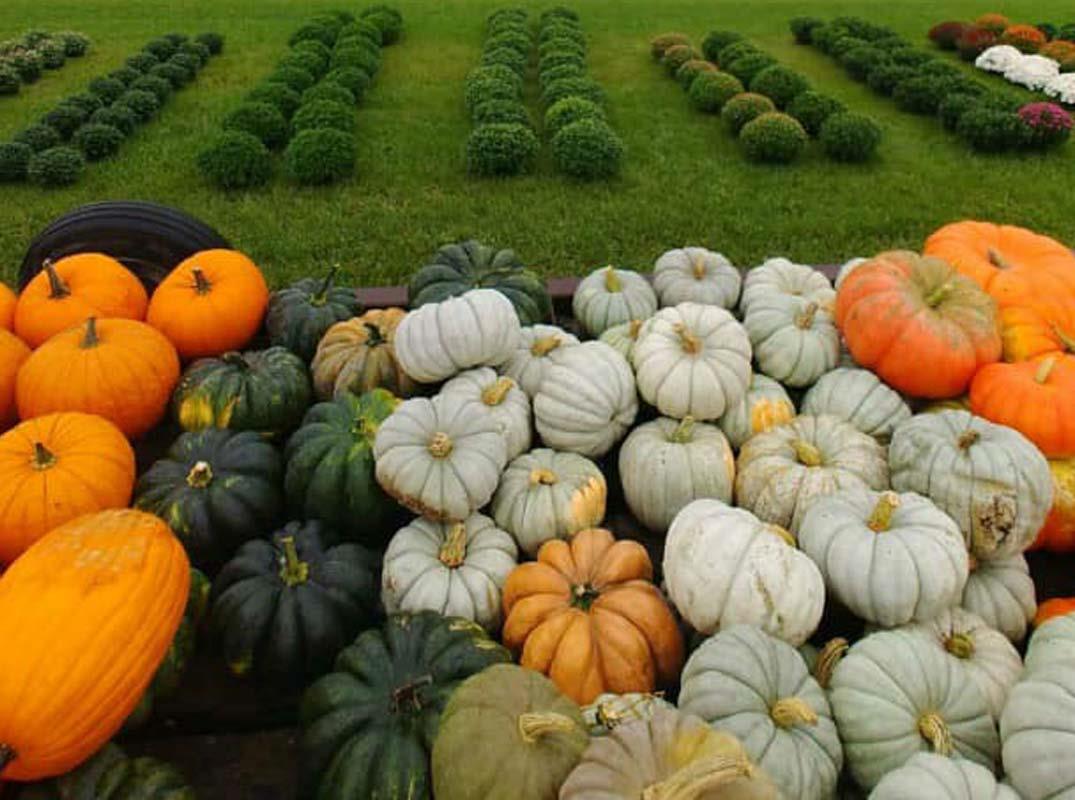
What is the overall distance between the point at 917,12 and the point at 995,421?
1707 centimetres

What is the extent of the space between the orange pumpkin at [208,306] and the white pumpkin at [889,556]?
251 cm

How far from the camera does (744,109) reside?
9.38 meters

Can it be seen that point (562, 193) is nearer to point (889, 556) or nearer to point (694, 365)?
point (694, 365)

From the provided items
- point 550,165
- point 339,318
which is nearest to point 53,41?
point 550,165

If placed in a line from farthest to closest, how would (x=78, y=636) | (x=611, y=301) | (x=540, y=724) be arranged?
(x=611, y=301) < (x=78, y=636) < (x=540, y=724)

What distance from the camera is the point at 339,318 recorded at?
377 centimetres

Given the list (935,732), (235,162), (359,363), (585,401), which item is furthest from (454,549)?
(235,162)

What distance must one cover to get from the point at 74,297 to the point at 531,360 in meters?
1.98

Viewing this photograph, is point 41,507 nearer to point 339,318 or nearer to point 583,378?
point 339,318

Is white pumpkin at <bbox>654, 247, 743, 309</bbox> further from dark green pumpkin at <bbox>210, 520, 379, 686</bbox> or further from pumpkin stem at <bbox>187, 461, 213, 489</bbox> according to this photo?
pumpkin stem at <bbox>187, 461, 213, 489</bbox>

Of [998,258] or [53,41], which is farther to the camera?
[53,41]

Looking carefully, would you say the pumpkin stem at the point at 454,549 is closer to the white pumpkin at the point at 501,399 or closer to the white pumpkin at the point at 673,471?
the white pumpkin at the point at 501,399

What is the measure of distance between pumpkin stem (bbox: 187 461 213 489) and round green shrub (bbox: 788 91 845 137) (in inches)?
324

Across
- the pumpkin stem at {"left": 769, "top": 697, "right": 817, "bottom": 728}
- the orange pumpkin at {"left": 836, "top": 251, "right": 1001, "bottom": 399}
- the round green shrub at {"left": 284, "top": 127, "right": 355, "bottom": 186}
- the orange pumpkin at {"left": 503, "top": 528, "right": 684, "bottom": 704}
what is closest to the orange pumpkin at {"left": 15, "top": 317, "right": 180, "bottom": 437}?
the orange pumpkin at {"left": 503, "top": 528, "right": 684, "bottom": 704}
